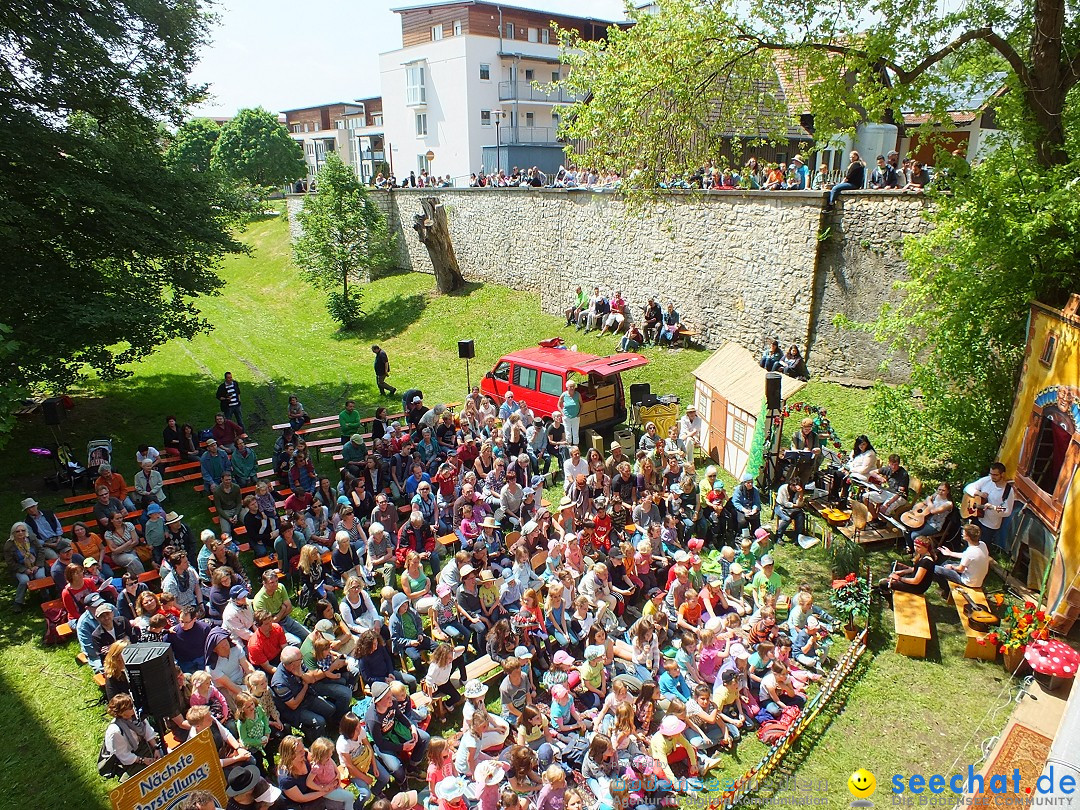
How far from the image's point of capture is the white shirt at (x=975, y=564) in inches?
325

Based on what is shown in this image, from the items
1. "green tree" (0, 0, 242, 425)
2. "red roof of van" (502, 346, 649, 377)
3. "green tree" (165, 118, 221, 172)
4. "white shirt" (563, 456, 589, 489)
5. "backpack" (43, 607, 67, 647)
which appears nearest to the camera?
"backpack" (43, 607, 67, 647)

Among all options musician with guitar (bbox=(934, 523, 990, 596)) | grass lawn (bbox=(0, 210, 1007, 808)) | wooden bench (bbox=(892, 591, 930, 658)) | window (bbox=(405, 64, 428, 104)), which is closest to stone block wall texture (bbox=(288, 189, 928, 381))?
grass lawn (bbox=(0, 210, 1007, 808))

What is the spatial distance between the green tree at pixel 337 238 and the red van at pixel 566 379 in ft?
41.6

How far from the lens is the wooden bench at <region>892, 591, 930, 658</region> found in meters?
7.88

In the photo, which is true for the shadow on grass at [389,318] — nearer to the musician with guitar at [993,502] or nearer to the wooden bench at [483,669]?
the wooden bench at [483,669]

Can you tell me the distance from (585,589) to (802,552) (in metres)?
3.78

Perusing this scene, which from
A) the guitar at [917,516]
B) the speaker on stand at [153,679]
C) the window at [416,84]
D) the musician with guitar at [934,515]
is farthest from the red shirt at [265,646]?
the window at [416,84]

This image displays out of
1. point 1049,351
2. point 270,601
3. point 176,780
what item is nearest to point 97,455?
point 270,601

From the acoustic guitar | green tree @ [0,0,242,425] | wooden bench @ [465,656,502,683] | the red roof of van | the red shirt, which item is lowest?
wooden bench @ [465,656,502,683]

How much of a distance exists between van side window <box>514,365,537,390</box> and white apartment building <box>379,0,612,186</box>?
1209 inches

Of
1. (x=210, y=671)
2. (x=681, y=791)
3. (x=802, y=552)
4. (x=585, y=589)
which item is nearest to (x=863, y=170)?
(x=802, y=552)

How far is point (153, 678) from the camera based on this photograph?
5.72m

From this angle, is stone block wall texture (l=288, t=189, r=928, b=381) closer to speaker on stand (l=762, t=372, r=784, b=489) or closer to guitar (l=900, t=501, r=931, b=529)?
speaker on stand (l=762, t=372, r=784, b=489)

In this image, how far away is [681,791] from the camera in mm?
6367
